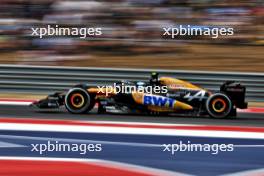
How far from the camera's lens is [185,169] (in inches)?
222

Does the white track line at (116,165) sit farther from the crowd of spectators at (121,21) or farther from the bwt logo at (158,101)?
the crowd of spectators at (121,21)

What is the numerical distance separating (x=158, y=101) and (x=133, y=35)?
4577 millimetres

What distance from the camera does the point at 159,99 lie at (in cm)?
886

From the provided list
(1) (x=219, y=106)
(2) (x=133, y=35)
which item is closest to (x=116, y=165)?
(1) (x=219, y=106)

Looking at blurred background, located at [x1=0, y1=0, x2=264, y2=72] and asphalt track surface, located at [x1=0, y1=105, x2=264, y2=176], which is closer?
asphalt track surface, located at [x1=0, y1=105, x2=264, y2=176]

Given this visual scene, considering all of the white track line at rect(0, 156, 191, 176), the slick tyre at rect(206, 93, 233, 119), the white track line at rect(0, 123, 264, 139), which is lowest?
the white track line at rect(0, 156, 191, 176)

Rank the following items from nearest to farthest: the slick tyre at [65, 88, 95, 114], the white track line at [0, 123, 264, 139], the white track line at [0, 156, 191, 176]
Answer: the white track line at [0, 156, 191, 176]
the white track line at [0, 123, 264, 139]
the slick tyre at [65, 88, 95, 114]

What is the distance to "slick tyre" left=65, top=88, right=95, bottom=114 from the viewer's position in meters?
9.00

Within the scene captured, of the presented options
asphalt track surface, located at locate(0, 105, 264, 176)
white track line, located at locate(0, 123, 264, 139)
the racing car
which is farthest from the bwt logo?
asphalt track surface, located at locate(0, 105, 264, 176)

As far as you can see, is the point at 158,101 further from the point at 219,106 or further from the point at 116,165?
the point at 116,165

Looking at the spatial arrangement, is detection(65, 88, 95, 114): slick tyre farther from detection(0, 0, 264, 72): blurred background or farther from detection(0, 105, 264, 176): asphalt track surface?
detection(0, 0, 264, 72): blurred background

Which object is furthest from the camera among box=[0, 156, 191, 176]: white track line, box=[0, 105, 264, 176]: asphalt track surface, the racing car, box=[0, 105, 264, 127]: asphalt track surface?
the racing car

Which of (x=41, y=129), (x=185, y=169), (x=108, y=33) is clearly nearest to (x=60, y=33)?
(x=108, y=33)

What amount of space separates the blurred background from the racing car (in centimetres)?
407
